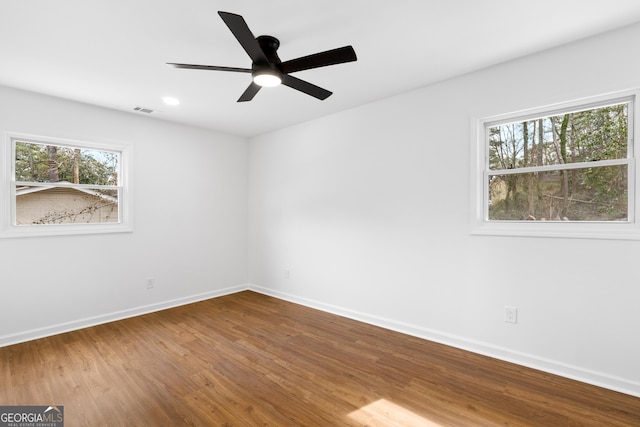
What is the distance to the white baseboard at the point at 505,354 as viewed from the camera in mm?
2178

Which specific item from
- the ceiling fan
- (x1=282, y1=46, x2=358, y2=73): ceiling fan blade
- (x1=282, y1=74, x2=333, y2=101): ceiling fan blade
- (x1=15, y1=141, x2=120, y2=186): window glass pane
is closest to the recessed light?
(x1=15, y1=141, x2=120, y2=186): window glass pane

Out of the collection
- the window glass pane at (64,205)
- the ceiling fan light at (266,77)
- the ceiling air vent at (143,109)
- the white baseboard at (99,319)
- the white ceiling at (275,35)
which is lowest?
the white baseboard at (99,319)

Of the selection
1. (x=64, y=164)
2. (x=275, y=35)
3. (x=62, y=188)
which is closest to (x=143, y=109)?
(x=64, y=164)

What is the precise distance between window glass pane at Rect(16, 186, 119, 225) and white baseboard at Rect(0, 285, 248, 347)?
3.69 feet

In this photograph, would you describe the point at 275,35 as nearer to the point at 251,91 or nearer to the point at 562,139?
the point at 251,91

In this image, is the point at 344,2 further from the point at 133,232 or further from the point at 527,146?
the point at 133,232

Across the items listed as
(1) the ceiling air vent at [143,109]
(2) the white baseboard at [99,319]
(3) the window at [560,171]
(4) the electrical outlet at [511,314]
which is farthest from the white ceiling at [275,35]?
(2) the white baseboard at [99,319]

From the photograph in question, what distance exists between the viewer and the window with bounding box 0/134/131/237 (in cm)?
310

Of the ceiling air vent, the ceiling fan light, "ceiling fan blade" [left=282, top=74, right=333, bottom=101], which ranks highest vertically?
the ceiling air vent

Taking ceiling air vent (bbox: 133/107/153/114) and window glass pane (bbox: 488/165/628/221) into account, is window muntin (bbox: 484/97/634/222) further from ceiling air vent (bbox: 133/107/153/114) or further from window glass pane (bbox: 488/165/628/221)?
ceiling air vent (bbox: 133/107/153/114)

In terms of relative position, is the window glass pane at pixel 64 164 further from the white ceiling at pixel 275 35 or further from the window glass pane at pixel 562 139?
the window glass pane at pixel 562 139

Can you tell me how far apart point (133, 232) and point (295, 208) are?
2.11 meters

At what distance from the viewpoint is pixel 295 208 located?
439cm

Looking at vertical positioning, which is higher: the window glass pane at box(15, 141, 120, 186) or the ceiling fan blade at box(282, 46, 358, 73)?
the ceiling fan blade at box(282, 46, 358, 73)
